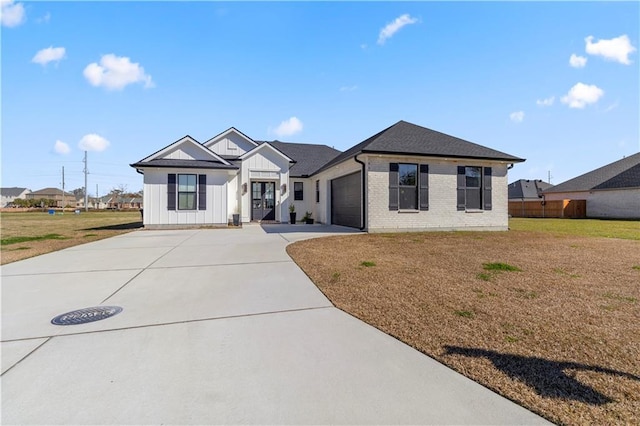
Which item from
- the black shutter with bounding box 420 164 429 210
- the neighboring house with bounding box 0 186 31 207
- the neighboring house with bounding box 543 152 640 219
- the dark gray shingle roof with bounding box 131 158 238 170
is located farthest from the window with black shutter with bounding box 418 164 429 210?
the neighboring house with bounding box 0 186 31 207

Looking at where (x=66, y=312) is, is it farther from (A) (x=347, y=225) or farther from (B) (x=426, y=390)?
(A) (x=347, y=225)

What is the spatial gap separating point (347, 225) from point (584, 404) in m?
12.8

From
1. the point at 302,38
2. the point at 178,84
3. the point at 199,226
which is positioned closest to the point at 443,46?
the point at 302,38

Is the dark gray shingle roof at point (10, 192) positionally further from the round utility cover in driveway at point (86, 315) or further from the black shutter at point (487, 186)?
the black shutter at point (487, 186)

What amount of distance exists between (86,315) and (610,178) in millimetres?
38041

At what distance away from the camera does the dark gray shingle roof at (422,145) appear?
12.2 m

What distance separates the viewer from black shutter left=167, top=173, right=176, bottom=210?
1427cm

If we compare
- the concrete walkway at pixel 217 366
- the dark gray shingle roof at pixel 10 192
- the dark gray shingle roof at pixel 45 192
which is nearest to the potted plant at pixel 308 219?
the concrete walkway at pixel 217 366

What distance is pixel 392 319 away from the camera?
328 centimetres

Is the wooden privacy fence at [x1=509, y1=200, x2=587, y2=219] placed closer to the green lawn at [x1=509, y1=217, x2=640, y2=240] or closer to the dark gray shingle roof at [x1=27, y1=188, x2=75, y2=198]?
the green lawn at [x1=509, y1=217, x2=640, y2=240]

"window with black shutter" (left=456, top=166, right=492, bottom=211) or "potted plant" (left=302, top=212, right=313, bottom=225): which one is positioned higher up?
"window with black shutter" (left=456, top=166, right=492, bottom=211)

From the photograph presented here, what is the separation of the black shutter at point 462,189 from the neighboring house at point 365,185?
0.15 feet

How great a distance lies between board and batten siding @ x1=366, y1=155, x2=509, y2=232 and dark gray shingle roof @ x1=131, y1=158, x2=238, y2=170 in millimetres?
7469

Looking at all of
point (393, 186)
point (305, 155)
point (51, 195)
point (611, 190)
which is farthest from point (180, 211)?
point (51, 195)
